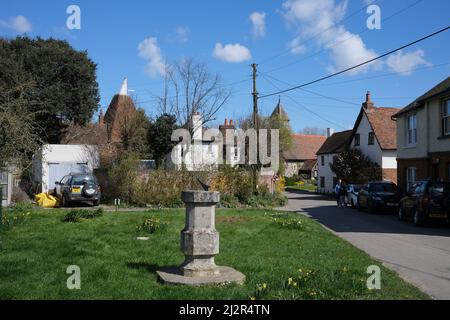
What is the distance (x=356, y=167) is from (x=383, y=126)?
415 centimetres

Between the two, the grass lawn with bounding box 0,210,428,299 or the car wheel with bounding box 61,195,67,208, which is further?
the car wheel with bounding box 61,195,67,208

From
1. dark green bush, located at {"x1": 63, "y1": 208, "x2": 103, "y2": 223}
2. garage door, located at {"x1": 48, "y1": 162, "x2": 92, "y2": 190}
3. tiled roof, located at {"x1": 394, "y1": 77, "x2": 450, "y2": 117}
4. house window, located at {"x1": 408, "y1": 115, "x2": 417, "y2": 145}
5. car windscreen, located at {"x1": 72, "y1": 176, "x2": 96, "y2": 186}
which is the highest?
tiled roof, located at {"x1": 394, "y1": 77, "x2": 450, "y2": 117}

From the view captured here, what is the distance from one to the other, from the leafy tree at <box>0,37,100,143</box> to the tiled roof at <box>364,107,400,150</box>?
22.6m

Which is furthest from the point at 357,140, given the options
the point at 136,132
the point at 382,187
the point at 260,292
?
the point at 260,292

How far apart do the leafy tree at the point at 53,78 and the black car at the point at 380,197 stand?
73.1 feet

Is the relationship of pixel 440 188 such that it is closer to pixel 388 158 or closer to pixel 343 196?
pixel 343 196

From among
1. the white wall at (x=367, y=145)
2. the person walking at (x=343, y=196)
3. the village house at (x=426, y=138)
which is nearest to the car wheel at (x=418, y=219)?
the village house at (x=426, y=138)

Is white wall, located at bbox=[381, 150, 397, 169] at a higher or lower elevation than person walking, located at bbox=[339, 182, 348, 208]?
higher

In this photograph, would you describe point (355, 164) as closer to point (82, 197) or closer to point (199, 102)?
point (199, 102)

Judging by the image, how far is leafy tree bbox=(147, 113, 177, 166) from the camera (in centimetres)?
3984

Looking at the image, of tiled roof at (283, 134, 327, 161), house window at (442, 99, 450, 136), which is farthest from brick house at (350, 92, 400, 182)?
tiled roof at (283, 134, 327, 161)

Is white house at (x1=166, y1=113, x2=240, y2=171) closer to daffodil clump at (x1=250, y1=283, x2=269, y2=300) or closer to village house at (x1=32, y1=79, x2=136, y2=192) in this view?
village house at (x1=32, y1=79, x2=136, y2=192)

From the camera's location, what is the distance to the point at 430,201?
683 inches
